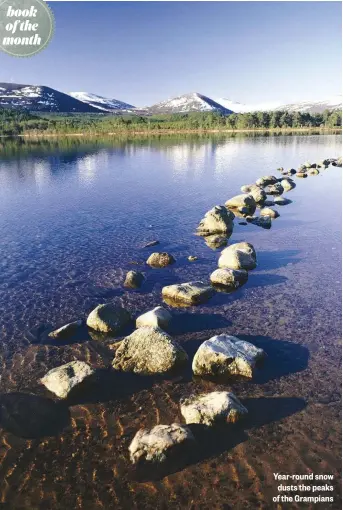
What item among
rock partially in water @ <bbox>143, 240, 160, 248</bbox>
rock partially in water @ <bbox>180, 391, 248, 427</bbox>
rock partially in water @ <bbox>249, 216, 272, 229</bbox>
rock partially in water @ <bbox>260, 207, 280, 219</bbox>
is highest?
rock partially in water @ <bbox>260, 207, 280, 219</bbox>

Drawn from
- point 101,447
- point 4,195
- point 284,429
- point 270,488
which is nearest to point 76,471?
point 101,447

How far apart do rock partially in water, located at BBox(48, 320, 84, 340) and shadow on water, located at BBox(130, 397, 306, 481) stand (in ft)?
29.4

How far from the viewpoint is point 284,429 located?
13.4 m

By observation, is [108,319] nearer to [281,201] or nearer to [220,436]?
[220,436]

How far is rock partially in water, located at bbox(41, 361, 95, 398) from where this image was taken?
15005mm

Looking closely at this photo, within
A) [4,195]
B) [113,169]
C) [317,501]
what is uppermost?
[113,169]

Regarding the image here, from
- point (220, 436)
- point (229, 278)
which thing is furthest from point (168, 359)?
point (229, 278)

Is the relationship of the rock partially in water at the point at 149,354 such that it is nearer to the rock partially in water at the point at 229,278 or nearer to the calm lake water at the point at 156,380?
the calm lake water at the point at 156,380

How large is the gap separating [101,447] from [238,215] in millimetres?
34053

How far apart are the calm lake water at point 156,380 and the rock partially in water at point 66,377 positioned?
0.46 m

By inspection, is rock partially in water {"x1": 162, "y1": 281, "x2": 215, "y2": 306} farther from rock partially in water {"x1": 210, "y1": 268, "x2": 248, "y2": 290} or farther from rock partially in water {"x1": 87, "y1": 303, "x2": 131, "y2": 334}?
rock partially in water {"x1": 87, "y1": 303, "x2": 131, "y2": 334}

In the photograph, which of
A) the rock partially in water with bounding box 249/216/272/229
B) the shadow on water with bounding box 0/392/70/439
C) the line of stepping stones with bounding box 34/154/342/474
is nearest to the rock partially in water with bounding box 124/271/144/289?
the line of stepping stones with bounding box 34/154/342/474

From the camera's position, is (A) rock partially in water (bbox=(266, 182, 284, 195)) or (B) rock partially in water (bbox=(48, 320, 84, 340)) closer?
(B) rock partially in water (bbox=(48, 320, 84, 340))

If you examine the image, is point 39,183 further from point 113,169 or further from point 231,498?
point 231,498
